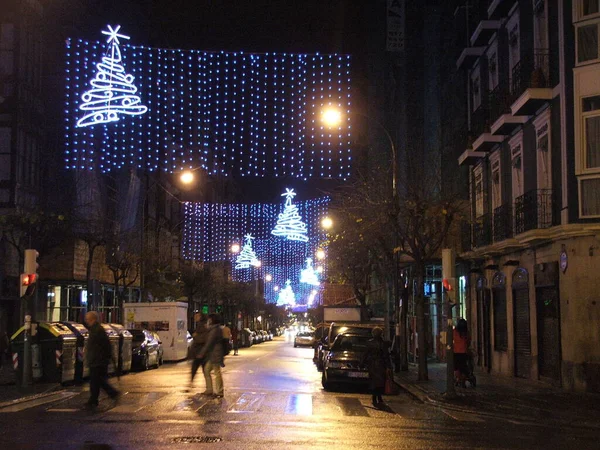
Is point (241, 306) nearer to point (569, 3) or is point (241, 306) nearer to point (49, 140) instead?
point (49, 140)

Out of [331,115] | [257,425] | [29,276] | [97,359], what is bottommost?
[257,425]

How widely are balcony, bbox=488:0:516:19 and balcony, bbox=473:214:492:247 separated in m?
6.51

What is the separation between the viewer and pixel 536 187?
22.0 m

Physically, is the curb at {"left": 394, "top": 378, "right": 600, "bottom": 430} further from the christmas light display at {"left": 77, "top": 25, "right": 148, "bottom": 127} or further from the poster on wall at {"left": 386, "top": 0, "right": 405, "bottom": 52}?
the poster on wall at {"left": 386, "top": 0, "right": 405, "bottom": 52}

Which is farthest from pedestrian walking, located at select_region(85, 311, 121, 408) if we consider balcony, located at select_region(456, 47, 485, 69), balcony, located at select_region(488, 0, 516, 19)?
balcony, located at select_region(456, 47, 485, 69)

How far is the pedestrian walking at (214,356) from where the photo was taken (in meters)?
16.3

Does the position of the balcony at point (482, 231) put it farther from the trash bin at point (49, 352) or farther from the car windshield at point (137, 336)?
the trash bin at point (49, 352)

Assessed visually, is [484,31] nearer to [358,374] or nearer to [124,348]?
[358,374]

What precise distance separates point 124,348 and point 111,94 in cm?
1080

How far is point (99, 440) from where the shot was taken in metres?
10.7

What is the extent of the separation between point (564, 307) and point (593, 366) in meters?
1.70

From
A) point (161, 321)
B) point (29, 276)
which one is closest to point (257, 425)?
point (29, 276)

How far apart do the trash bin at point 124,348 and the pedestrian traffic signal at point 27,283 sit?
6197 millimetres

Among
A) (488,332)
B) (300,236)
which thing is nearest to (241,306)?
(300,236)
